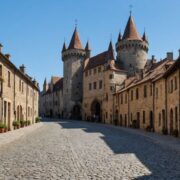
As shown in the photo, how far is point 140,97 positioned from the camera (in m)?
38.4

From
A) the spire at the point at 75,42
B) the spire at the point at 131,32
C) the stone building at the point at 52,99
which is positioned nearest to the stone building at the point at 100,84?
the spire at the point at 75,42

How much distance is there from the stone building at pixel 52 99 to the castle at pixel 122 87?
1.08 ft

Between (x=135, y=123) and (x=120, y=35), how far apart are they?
3796 cm

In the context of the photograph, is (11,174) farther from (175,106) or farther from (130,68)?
(130,68)

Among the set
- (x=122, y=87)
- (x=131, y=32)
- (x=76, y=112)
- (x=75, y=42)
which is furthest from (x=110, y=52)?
(x=122, y=87)

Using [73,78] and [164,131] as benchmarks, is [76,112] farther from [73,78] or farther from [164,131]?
[164,131]

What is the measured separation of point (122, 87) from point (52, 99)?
2281 inches

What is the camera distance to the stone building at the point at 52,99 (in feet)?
324

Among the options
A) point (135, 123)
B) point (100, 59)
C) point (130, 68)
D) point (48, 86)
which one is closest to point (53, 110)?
point (48, 86)

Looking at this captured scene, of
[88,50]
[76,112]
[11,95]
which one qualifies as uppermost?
[88,50]

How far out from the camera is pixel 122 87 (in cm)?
5297

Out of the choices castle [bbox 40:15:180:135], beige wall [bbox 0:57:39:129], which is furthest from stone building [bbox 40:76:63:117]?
beige wall [bbox 0:57:39:129]

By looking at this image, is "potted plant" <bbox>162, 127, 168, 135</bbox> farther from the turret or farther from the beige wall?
the turret

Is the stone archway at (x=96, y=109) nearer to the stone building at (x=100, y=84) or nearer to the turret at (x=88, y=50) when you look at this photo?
the stone building at (x=100, y=84)
